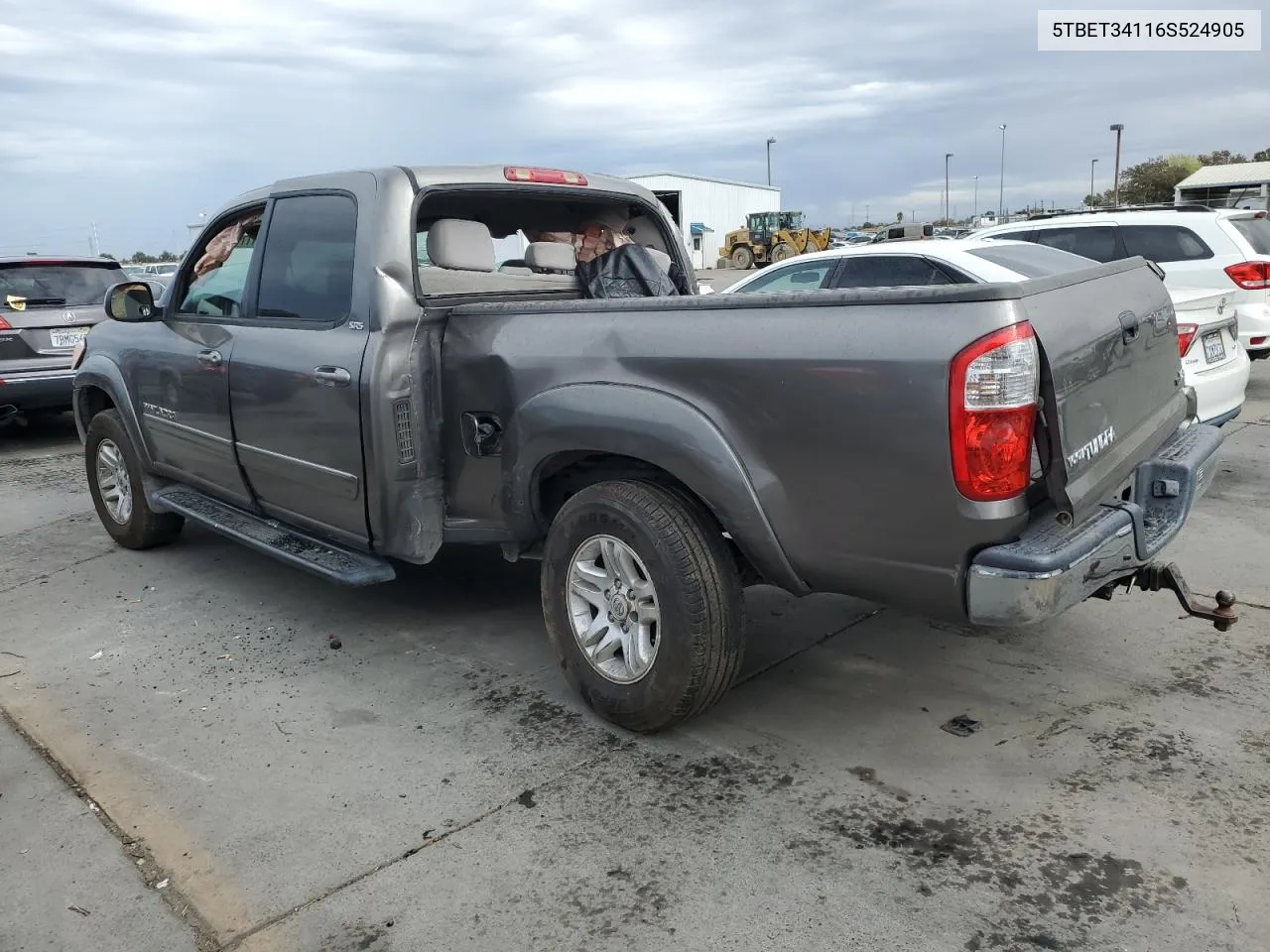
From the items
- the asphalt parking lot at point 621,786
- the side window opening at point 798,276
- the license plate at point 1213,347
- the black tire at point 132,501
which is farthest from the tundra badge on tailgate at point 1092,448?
the side window opening at point 798,276

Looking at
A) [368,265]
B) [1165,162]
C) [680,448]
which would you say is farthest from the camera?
[1165,162]

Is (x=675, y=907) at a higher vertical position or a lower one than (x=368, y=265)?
lower

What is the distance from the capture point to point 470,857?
9.27 ft

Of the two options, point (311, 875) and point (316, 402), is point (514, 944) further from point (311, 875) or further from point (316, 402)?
point (316, 402)

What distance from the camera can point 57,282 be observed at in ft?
30.9

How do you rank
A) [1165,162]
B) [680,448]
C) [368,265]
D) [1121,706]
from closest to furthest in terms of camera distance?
[680,448] < [1121,706] < [368,265] < [1165,162]

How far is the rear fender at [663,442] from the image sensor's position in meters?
3.02

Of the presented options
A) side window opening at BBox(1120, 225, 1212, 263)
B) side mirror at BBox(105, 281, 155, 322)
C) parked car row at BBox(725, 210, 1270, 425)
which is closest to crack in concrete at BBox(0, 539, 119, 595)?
side mirror at BBox(105, 281, 155, 322)

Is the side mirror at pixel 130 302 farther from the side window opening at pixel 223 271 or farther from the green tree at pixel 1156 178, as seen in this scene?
the green tree at pixel 1156 178

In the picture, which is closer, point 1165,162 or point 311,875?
point 311,875

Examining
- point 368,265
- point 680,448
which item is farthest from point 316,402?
point 680,448

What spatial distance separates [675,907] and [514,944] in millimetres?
412

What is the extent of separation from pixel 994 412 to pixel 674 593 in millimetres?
1112

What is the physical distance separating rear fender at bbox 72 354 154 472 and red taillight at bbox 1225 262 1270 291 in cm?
858
